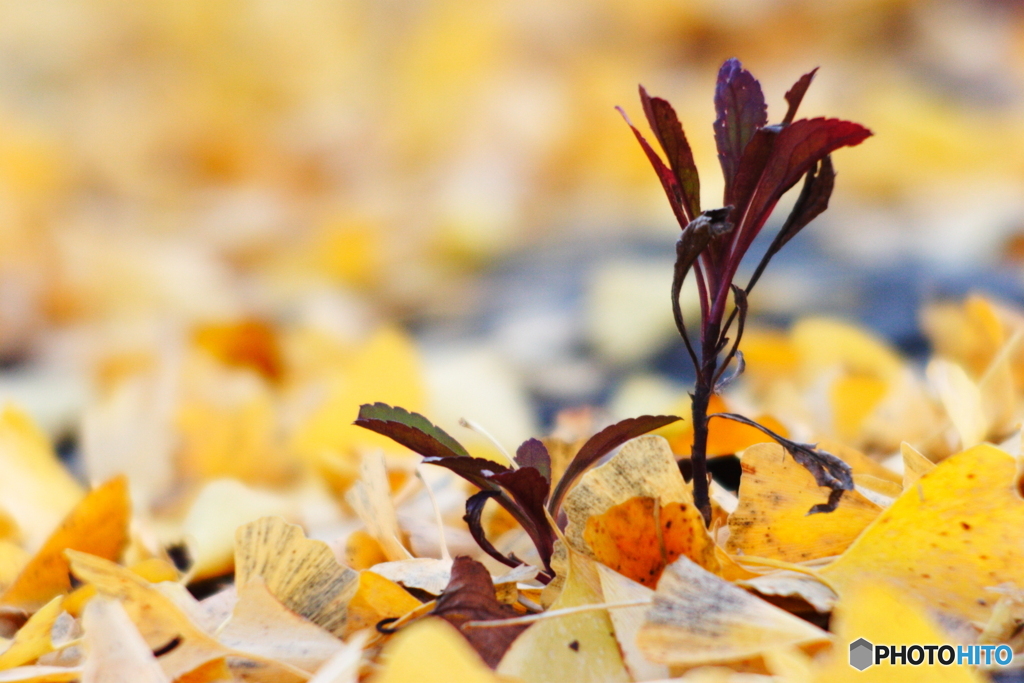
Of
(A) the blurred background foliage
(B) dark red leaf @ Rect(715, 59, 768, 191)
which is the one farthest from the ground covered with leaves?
(A) the blurred background foliage

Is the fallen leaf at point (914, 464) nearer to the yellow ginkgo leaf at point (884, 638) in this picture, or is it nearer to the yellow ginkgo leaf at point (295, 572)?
the yellow ginkgo leaf at point (884, 638)

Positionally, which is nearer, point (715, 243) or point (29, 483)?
point (715, 243)

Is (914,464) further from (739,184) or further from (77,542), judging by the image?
(77,542)

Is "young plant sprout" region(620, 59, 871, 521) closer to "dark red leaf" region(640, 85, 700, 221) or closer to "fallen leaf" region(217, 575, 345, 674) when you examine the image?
"dark red leaf" region(640, 85, 700, 221)

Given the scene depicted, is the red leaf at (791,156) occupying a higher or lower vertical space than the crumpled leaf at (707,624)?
higher

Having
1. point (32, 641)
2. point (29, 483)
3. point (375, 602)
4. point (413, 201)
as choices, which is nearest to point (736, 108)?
point (375, 602)

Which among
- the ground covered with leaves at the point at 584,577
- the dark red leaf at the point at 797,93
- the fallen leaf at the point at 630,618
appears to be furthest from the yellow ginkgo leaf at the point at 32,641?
the dark red leaf at the point at 797,93

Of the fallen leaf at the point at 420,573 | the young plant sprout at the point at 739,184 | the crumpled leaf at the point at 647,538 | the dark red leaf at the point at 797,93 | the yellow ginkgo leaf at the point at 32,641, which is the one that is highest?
the dark red leaf at the point at 797,93
